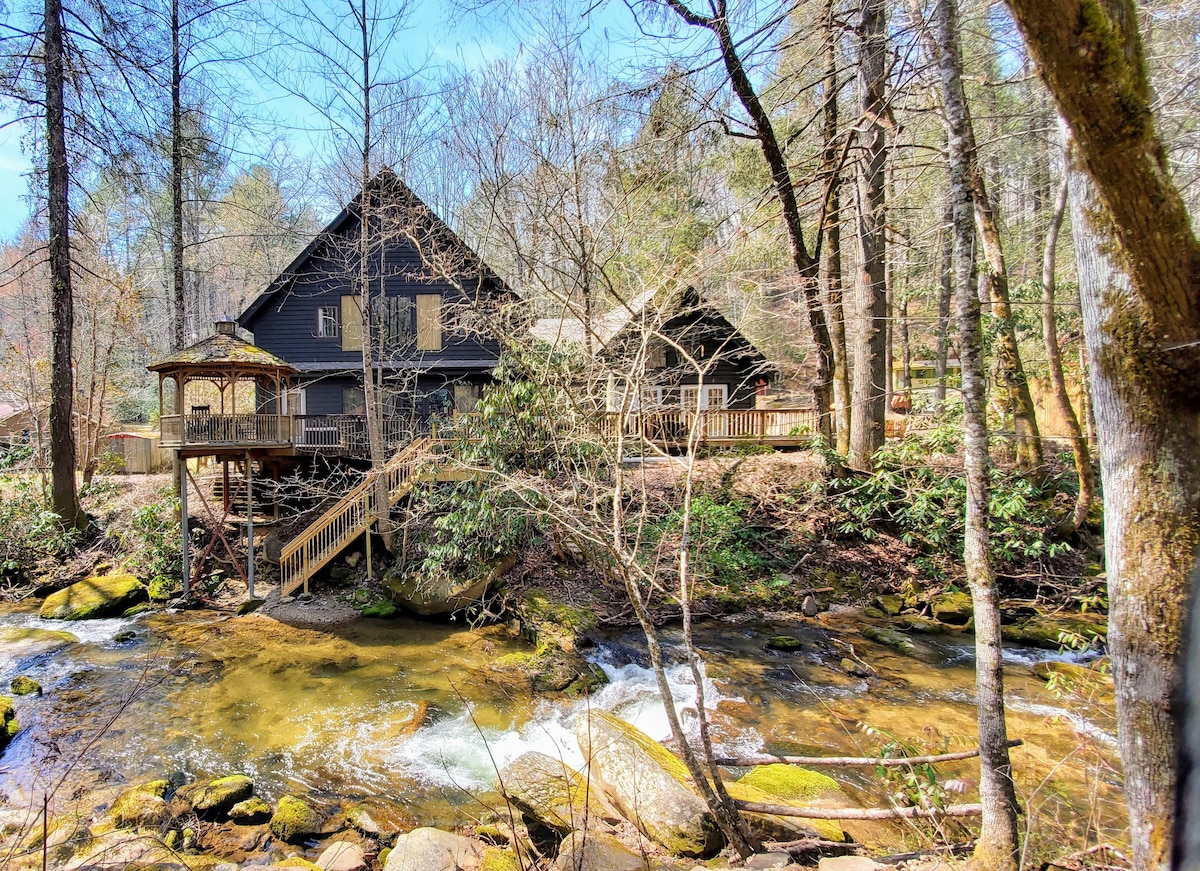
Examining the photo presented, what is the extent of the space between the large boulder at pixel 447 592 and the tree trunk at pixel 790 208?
725cm

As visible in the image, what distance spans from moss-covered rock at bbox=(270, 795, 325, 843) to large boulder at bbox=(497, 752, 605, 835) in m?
1.64

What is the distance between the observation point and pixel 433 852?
4.04m

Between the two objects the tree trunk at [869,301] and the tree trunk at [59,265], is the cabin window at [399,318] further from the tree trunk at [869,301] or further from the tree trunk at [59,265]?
the tree trunk at [869,301]

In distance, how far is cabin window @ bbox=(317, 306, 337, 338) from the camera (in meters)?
17.8

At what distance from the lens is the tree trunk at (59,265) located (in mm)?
11617

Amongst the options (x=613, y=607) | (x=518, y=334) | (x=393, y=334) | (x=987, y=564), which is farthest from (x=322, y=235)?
(x=987, y=564)

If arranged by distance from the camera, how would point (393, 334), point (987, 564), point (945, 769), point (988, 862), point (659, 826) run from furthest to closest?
point (393, 334)
point (945, 769)
point (659, 826)
point (987, 564)
point (988, 862)

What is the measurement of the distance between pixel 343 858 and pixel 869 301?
35.7 ft

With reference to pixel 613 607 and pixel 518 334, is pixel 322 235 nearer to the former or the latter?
pixel 518 334

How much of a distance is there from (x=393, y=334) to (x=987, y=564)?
16983 millimetres

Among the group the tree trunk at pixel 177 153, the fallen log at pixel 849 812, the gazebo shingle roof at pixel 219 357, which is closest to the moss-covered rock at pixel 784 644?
the fallen log at pixel 849 812

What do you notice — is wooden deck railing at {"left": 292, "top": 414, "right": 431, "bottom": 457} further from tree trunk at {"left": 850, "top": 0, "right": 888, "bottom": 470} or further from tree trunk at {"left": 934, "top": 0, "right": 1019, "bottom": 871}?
tree trunk at {"left": 934, "top": 0, "right": 1019, "bottom": 871}

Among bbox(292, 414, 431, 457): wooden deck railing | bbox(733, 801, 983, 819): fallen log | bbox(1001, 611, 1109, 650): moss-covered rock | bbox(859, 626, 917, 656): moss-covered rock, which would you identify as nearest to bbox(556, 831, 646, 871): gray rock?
bbox(733, 801, 983, 819): fallen log

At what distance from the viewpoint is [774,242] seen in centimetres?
1234
